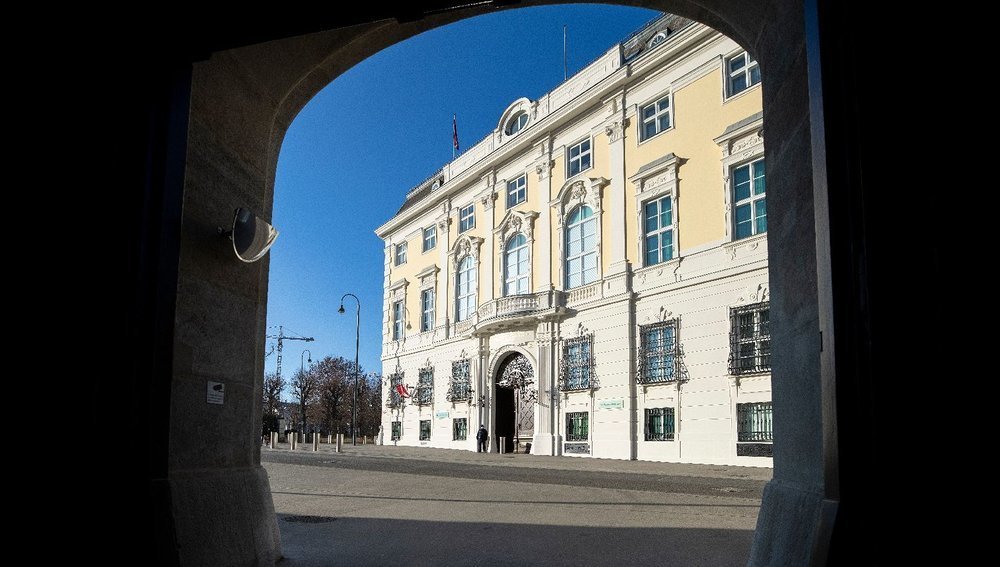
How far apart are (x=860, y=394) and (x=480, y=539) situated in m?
5.64

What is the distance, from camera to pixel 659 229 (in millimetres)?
29859

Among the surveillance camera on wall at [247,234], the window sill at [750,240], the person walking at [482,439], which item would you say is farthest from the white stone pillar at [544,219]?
the surveillance camera on wall at [247,234]

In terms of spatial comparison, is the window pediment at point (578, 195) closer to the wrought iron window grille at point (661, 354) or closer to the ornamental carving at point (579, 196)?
the ornamental carving at point (579, 196)

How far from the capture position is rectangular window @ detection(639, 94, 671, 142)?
3006 centimetres

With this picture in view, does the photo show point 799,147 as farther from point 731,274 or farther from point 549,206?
point 549,206

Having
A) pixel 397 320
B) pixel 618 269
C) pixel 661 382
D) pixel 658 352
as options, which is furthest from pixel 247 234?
pixel 397 320

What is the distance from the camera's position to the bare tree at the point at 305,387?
80525mm

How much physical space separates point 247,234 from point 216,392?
120 cm

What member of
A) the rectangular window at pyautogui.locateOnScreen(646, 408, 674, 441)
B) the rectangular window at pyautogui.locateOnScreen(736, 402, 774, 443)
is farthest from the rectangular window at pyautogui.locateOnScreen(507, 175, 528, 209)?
the rectangular window at pyautogui.locateOnScreen(736, 402, 774, 443)

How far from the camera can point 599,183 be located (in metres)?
32.7

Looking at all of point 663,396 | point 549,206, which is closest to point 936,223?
point 663,396

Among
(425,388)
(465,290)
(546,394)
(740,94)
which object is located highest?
(740,94)

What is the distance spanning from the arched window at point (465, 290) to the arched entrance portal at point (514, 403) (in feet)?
17.1

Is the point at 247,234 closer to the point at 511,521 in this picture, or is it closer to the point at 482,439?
the point at 511,521
